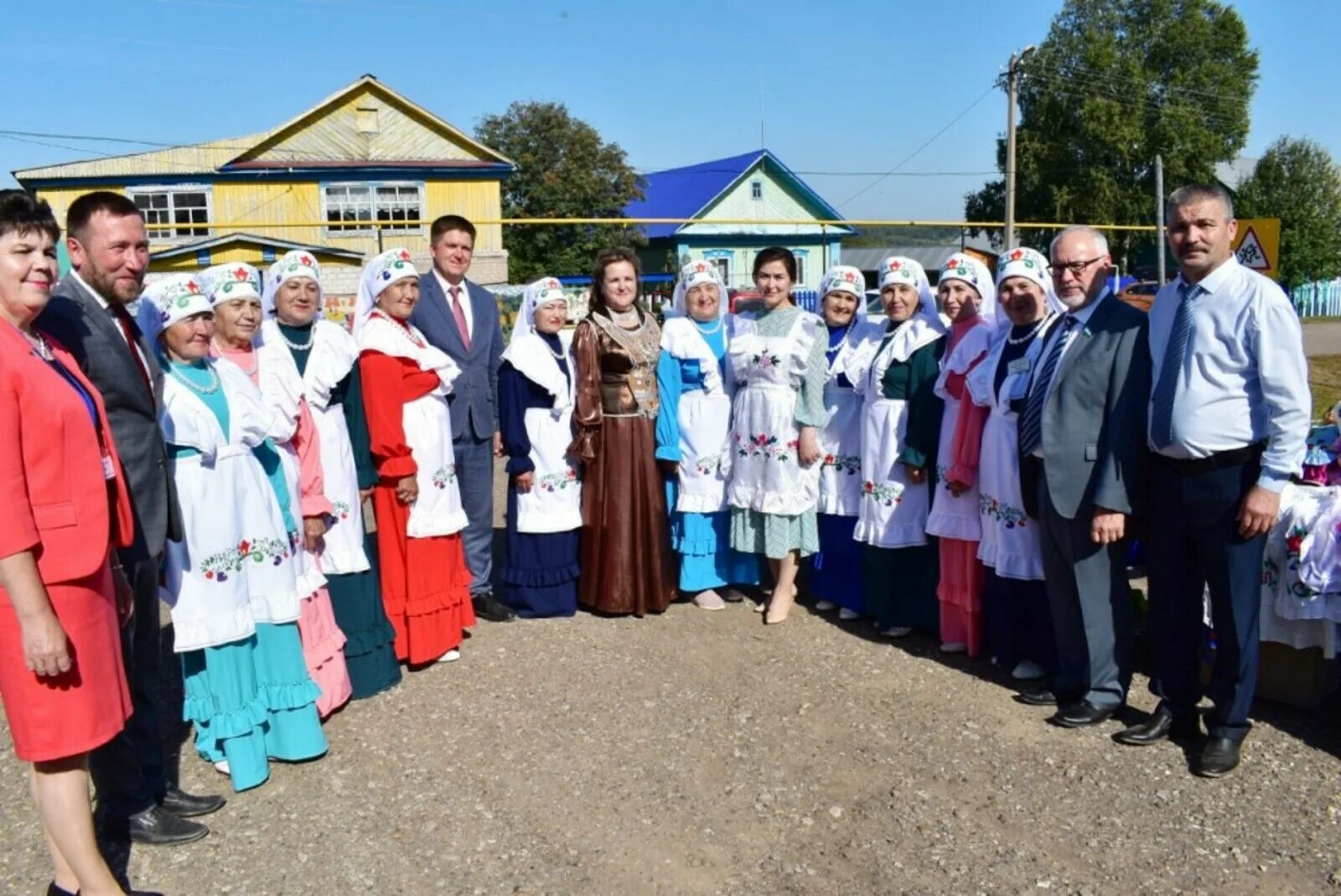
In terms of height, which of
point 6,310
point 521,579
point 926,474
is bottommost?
point 521,579

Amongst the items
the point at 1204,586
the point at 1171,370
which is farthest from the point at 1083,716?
the point at 1171,370

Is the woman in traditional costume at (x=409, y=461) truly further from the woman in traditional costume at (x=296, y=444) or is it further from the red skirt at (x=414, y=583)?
the woman in traditional costume at (x=296, y=444)

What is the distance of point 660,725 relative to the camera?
4.29 metres

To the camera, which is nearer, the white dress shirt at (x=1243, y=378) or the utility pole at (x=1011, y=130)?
the white dress shirt at (x=1243, y=378)

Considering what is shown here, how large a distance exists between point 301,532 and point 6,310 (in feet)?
5.36

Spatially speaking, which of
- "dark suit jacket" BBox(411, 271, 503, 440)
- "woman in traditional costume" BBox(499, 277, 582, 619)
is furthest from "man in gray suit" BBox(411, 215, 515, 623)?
"woman in traditional costume" BBox(499, 277, 582, 619)

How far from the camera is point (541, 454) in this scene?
5.41 meters

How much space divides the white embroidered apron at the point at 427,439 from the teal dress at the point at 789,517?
4.83 feet

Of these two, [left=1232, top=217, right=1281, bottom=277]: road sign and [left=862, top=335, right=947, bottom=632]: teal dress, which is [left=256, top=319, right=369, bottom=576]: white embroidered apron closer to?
[left=862, top=335, right=947, bottom=632]: teal dress

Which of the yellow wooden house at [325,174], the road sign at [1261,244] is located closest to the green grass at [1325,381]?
the road sign at [1261,244]

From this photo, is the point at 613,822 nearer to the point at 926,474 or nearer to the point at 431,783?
the point at 431,783

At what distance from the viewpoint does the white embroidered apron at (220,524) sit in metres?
3.50

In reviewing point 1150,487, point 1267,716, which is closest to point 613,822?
point 1150,487

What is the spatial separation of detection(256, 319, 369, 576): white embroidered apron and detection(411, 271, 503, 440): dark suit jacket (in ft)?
3.18
